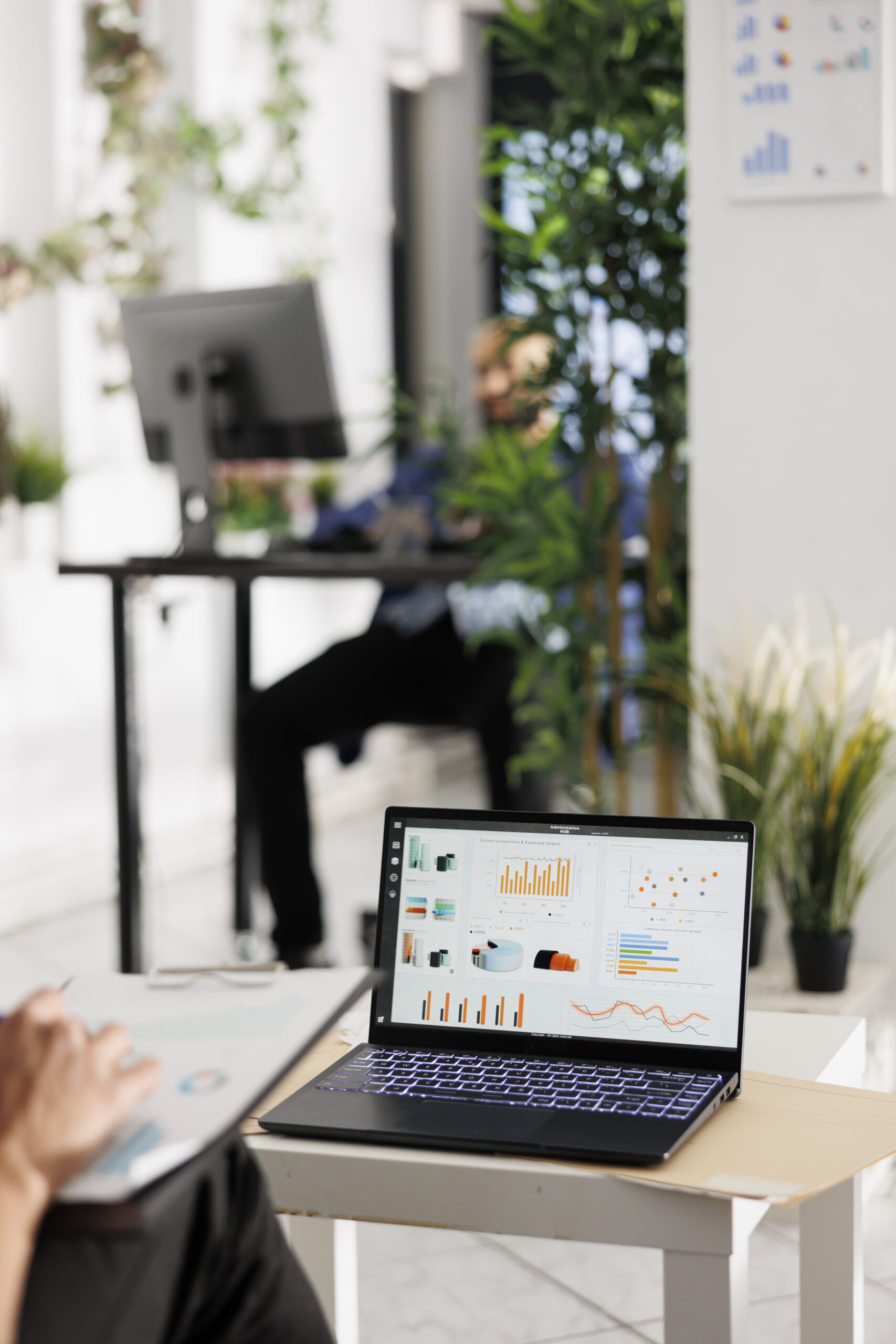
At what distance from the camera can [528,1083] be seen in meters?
1.19

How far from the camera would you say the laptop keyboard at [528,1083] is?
1149 mm

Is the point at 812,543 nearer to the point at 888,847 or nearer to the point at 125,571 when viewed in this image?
the point at 888,847

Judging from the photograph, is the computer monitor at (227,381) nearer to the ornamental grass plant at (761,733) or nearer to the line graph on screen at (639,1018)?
the ornamental grass plant at (761,733)

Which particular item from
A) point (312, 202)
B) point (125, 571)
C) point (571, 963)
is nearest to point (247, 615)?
point (125, 571)

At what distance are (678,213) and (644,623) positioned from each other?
673mm

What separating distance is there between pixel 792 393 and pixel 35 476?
6.47 feet

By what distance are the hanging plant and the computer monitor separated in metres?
0.80

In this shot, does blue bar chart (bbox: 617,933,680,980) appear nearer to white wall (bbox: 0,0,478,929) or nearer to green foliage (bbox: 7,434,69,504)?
white wall (bbox: 0,0,478,929)

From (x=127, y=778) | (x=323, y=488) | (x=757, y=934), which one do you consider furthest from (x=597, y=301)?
(x=323, y=488)

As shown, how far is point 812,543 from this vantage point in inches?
87.7

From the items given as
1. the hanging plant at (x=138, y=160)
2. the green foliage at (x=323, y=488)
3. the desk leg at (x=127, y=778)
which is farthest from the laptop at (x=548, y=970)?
the green foliage at (x=323, y=488)

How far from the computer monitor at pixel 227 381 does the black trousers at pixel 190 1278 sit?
1.91m

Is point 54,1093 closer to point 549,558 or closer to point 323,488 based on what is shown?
point 549,558

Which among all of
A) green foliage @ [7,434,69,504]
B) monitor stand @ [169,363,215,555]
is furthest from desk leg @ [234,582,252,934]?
green foliage @ [7,434,69,504]
